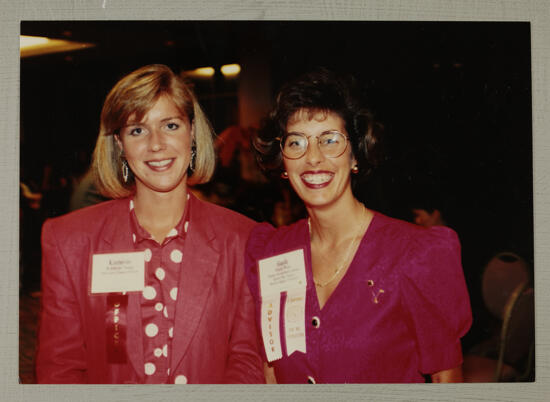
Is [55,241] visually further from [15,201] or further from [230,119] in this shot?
[230,119]

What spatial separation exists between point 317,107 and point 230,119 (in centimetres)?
31

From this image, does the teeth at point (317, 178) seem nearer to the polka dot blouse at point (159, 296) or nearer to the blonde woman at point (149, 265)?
the blonde woman at point (149, 265)

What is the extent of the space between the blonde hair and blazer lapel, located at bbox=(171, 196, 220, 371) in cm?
17

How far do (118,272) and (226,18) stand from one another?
3.32 feet

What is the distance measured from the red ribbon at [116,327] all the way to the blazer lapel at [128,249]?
0.02 metres

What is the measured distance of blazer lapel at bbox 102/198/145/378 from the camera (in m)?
1.86

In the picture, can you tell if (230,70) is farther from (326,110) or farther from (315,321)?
(315,321)

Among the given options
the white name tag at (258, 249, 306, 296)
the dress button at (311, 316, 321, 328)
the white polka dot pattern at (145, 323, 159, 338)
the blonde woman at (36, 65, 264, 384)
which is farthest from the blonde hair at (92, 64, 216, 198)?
the dress button at (311, 316, 321, 328)

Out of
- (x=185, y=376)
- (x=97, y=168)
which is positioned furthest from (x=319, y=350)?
(x=97, y=168)

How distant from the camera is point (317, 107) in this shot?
6.14ft

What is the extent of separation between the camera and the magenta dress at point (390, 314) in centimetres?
184

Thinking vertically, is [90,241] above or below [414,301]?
above

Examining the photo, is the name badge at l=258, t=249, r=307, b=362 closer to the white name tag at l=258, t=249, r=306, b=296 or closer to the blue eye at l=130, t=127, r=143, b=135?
the white name tag at l=258, t=249, r=306, b=296

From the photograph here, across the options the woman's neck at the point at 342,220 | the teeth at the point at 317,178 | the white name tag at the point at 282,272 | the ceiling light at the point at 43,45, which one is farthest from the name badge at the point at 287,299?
the ceiling light at the point at 43,45
